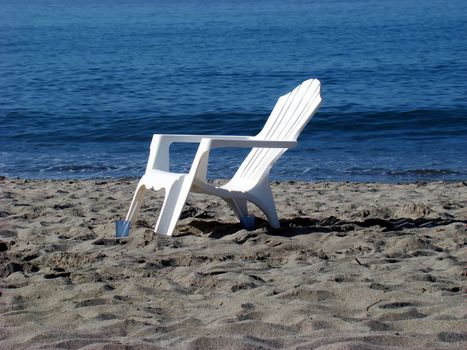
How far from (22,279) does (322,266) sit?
1501 mm

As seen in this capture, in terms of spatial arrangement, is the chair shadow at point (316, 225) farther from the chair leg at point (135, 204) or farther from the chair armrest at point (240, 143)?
the chair armrest at point (240, 143)

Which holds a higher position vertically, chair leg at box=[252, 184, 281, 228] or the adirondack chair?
the adirondack chair

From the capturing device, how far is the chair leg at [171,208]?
16.8 feet

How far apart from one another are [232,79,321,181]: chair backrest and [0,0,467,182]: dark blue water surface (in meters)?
3.18

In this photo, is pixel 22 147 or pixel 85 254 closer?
pixel 85 254

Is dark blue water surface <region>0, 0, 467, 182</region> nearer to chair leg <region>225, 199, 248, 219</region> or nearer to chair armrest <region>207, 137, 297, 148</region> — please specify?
chair leg <region>225, 199, 248, 219</region>

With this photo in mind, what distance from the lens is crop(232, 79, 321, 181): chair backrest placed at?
5445 mm

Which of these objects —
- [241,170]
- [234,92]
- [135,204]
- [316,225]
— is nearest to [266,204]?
[316,225]

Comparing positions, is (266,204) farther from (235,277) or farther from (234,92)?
(234,92)

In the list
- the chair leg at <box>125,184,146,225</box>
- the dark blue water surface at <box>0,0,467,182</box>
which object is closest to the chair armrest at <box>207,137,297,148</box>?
the chair leg at <box>125,184,146,225</box>

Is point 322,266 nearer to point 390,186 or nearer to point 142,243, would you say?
point 142,243

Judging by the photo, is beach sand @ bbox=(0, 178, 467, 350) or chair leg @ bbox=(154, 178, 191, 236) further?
chair leg @ bbox=(154, 178, 191, 236)

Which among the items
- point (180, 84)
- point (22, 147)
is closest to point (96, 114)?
point (22, 147)

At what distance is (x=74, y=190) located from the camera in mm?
7391
